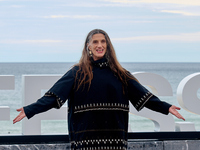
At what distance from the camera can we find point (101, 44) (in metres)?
3.75

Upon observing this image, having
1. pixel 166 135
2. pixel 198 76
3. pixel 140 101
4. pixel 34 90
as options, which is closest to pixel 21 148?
pixel 34 90

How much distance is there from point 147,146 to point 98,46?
240 centimetres

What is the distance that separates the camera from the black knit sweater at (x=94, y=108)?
3643mm

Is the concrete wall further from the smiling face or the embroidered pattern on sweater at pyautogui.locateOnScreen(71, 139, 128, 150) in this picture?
the smiling face

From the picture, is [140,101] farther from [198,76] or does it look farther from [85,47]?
[198,76]

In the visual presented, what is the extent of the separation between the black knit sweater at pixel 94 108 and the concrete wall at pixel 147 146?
2.00m

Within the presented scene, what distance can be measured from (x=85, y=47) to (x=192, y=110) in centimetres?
305

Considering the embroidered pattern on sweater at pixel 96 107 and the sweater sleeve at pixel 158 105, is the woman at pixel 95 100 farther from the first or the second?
the sweater sleeve at pixel 158 105

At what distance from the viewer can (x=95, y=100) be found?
3.66 metres

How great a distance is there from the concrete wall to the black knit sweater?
2.00 metres

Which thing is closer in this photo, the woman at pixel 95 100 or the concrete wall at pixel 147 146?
the woman at pixel 95 100

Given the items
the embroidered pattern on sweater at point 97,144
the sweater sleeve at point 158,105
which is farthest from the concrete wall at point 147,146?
the embroidered pattern on sweater at point 97,144

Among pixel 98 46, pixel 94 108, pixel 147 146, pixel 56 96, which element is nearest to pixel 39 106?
pixel 56 96

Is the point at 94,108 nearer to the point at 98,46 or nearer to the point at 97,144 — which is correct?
the point at 97,144
